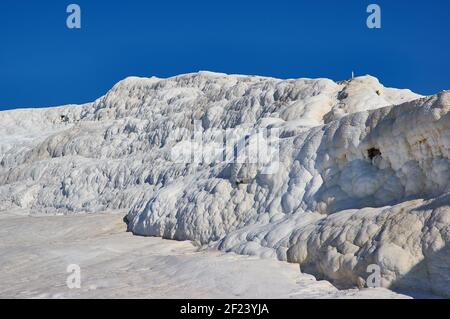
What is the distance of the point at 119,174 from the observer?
2228cm

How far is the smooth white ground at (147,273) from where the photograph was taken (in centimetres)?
740

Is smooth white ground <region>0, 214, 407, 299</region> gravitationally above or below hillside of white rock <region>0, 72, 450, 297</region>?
Answer: below

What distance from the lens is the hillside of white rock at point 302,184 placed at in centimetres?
746

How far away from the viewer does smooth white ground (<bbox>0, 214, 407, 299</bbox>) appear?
7398 millimetres

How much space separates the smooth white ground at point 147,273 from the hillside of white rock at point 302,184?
19.7 inches

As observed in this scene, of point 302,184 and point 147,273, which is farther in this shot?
point 302,184

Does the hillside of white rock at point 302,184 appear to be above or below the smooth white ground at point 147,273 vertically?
above

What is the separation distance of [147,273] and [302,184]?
12.4ft

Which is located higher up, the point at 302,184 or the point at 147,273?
the point at 302,184

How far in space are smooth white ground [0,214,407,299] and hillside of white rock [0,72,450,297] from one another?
1.64ft

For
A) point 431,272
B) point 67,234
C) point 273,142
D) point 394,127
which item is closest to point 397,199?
point 394,127

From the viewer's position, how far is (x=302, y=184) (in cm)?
1084

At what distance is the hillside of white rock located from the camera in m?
7.46
